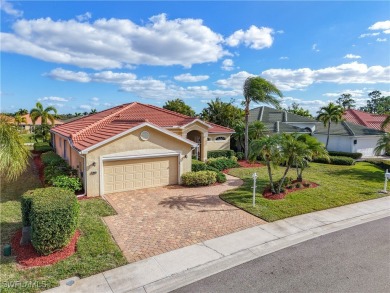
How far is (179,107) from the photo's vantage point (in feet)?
137

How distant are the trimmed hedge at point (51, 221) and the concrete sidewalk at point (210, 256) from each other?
1.59m

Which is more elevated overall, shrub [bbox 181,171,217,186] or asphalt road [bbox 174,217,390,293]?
shrub [bbox 181,171,217,186]

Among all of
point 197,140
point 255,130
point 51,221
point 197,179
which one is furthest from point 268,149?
point 255,130

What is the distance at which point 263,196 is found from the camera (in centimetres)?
1502

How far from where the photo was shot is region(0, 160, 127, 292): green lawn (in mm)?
7543

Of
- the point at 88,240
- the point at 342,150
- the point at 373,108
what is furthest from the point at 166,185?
the point at 373,108

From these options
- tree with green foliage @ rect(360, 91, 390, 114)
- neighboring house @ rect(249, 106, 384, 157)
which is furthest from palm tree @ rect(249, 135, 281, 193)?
tree with green foliage @ rect(360, 91, 390, 114)

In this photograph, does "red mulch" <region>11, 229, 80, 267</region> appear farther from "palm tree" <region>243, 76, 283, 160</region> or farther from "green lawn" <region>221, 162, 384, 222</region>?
"palm tree" <region>243, 76, 283, 160</region>

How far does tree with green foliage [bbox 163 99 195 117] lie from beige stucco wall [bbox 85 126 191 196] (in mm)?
24332

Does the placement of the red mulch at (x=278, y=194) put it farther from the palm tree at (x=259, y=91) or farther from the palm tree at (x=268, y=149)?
the palm tree at (x=259, y=91)

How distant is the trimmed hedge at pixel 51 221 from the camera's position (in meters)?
8.21

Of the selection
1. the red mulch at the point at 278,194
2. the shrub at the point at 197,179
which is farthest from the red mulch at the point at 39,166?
the red mulch at the point at 278,194

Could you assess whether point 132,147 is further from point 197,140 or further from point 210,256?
point 197,140

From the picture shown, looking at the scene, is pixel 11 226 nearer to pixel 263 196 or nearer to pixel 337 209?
pixel 263 196
